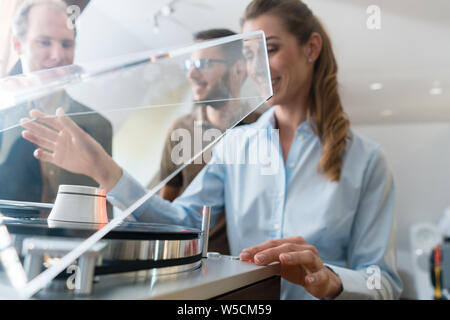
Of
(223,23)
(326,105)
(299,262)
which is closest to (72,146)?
(299,262)

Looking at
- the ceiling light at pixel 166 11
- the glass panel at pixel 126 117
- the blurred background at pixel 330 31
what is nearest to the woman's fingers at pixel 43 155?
the glass panel at pixel 126 117

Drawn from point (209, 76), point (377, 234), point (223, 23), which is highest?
point (223, 23)

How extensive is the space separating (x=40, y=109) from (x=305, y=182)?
0.52m

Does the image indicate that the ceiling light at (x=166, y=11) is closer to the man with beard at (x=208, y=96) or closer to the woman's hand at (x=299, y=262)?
the man with beard at (x=208, y=96)

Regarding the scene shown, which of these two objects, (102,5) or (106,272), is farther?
(102,5)

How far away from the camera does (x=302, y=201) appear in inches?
27.4

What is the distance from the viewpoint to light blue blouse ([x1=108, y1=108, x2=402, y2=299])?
67 centimetres

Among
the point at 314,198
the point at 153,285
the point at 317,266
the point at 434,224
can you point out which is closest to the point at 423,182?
the point at 434,224

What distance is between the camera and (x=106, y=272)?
0.22 metres

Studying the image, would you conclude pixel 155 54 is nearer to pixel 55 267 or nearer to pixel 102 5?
pixel 55 267

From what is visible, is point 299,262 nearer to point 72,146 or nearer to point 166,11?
point 72,146

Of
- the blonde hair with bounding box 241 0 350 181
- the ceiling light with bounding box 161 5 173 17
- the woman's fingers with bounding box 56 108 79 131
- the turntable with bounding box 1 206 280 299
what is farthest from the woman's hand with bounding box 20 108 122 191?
the ceiling light with bounding box 161 5 173 17
